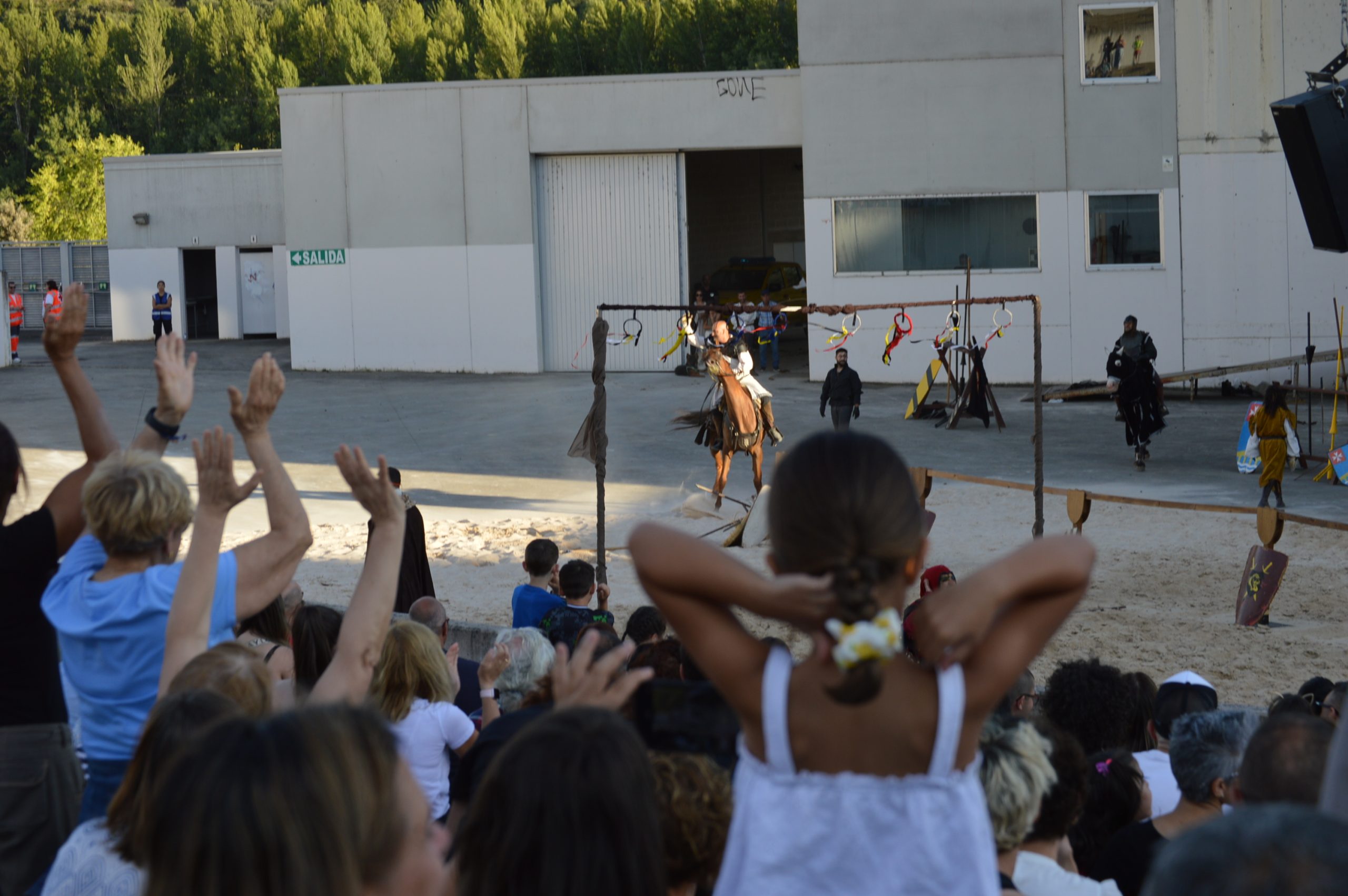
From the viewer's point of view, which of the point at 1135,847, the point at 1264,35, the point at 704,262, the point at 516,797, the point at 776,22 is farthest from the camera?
the point at 776,22

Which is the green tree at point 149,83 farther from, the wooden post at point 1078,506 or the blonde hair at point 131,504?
the blonde hair at point 131,504

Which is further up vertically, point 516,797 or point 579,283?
point 579,283

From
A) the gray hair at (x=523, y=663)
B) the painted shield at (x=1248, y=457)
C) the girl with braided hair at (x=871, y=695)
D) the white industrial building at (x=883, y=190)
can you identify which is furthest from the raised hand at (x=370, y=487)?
the white industrial building at (x=883, y=190)

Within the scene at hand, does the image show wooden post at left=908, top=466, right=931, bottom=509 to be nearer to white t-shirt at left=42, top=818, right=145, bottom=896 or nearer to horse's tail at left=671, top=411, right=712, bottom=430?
horse's tail at left=671, top=411, right=712, bottom=430

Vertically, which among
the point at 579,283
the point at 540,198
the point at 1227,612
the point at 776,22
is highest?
the point at 776,22

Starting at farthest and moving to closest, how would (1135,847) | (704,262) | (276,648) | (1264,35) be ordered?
(704,262)
(1264,35)
(276,648)
(1135,847)

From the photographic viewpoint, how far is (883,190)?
2339 centimetres

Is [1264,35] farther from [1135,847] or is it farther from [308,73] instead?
[308,73]

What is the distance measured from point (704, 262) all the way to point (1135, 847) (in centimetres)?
3315

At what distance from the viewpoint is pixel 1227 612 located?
32.8ft

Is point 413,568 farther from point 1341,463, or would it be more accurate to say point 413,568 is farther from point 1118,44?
point 1118,44

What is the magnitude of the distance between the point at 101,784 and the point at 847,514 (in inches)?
73.0

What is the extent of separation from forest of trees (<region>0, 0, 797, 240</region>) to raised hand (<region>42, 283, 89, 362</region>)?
45422 mm

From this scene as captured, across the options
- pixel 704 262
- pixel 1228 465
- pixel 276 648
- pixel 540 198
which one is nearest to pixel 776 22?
pixel 704 262
